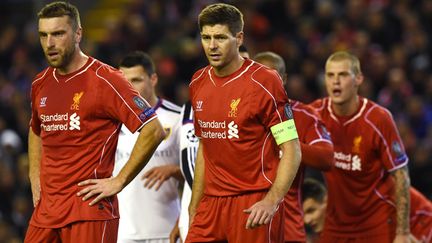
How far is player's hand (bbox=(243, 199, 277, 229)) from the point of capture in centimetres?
643

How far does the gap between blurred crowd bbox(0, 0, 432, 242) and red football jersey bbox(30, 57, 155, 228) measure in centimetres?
654

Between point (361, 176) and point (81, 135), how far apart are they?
2943 millimetres

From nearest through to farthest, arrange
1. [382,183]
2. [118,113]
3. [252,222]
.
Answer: [252,222], [118,113], [382,183]

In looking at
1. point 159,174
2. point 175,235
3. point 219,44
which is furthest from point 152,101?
point 219,44

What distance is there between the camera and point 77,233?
675 cm

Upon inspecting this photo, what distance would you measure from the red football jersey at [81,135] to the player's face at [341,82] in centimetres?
245

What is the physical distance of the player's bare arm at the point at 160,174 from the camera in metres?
8.50

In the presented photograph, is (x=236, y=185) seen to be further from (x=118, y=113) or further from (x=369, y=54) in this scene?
(x=369, y=54)

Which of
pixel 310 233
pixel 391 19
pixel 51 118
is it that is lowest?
pixel 310 233

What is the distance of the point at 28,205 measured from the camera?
14273 millimetres

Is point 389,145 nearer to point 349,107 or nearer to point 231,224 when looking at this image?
point 349,107

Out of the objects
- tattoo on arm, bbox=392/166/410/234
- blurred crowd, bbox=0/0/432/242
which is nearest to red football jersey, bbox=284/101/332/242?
tattoo on arm, bbox=392/166/410/234

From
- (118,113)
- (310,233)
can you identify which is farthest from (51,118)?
(310,233)

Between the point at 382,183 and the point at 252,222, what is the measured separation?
2769 millimetres
